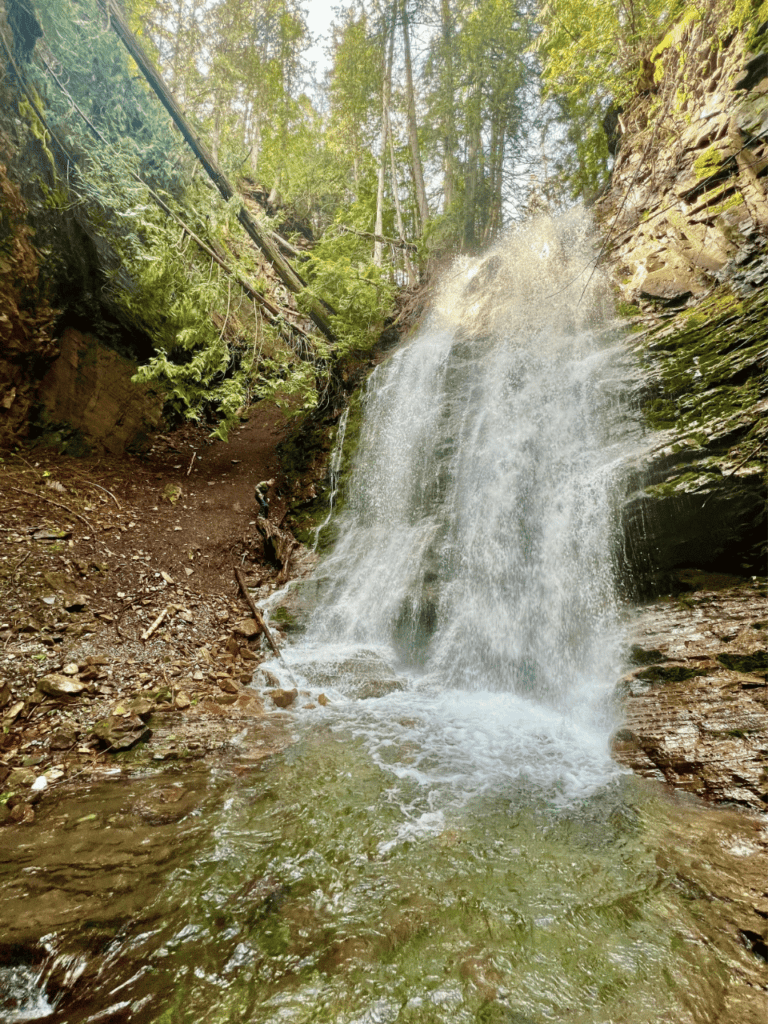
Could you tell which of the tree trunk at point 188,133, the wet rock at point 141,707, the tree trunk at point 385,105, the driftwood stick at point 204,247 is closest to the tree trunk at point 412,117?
the tree trunk at point 385,105

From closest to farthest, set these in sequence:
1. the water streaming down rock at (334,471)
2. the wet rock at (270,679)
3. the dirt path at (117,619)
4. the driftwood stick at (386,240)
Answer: the dirt path at (117,619) < the wet rock at (270,679) < the water streaming down rock at (334,471) < the driftwood stick at (386,240)

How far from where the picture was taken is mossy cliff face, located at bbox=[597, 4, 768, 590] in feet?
15.0

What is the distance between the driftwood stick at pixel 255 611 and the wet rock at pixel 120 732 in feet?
7.09

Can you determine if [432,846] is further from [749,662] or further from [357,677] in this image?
[749,662]

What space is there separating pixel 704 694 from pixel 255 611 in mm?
5244

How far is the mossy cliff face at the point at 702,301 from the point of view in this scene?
4582mm

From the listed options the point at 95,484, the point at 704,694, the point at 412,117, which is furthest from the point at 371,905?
the point at 412,117

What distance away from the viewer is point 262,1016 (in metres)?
1.60

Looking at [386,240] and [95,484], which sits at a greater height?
[386,240]

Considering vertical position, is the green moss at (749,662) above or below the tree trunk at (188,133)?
below

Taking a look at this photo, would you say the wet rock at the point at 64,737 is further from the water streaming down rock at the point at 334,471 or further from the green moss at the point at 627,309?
the green moss at the point at 627,309

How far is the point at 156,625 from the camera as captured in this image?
5.02 metres

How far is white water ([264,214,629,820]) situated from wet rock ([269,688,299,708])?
1.30 ft

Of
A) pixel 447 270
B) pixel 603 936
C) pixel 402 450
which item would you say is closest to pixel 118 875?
pixel 603 936
